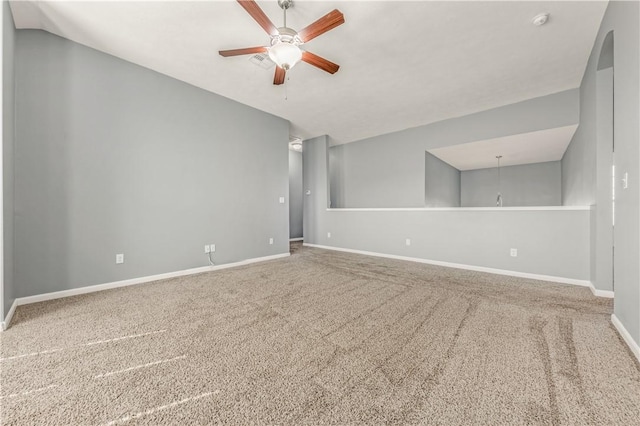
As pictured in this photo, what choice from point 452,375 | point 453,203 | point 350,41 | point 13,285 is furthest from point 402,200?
point 13,285

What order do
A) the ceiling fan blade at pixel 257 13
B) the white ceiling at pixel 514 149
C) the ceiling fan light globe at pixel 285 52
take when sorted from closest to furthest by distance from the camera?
the ceiling fan blade at pixel 257 13 → the ceiling fan light globe at pixel 285 52 → the white ceiling at pixel 514 149

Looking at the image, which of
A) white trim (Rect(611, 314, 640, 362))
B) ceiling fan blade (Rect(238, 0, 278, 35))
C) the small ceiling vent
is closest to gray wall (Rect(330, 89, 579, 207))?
white trim (Rect(611, 314, 640, 362))

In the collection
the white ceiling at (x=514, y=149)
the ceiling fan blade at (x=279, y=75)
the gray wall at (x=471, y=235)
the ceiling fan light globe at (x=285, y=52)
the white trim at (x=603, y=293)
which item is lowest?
the white trim at (x=603, y=293)

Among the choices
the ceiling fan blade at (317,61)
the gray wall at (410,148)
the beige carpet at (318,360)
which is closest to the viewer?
the beige carpet at (318,360)

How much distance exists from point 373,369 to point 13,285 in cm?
337

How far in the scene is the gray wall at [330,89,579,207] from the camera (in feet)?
12.6

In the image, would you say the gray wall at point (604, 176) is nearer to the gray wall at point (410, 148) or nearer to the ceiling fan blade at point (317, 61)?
the gray wall at point (410, 148)

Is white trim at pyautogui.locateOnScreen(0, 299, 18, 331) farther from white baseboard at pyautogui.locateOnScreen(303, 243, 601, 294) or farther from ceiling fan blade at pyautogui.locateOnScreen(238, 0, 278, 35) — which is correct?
white baseboard at pyautogui.locateOnScreen(303, 243, 601, 294)

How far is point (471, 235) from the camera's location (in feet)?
13.6

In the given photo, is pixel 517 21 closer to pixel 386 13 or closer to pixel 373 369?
pixel 386 13

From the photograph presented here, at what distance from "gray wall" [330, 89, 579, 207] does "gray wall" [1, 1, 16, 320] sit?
18.8ft

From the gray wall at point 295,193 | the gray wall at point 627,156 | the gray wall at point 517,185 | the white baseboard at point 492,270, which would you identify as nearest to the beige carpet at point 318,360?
the gray wall at point 627,156

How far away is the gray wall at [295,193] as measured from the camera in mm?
7703

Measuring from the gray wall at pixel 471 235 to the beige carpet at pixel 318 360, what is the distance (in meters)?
0.79
